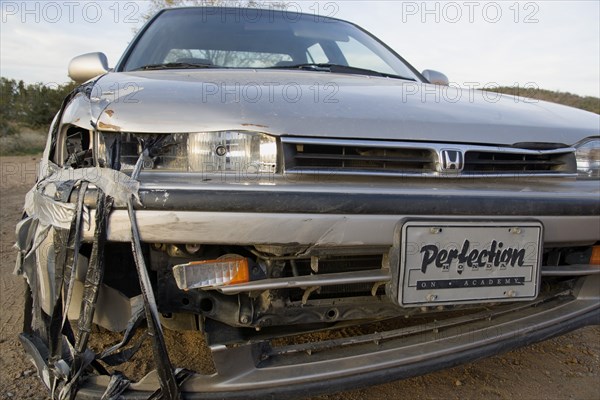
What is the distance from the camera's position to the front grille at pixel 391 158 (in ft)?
5.03

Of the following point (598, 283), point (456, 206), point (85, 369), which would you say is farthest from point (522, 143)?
point (85, 369)

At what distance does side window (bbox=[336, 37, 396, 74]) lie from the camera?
2842 millimetres

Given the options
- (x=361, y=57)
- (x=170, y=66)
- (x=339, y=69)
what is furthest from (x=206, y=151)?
(x=361, y=57)

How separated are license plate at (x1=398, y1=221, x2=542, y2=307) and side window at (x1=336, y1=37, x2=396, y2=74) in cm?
155

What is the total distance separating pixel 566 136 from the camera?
74.2 inches

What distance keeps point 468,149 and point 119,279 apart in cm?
117

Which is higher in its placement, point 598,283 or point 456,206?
point 456,206

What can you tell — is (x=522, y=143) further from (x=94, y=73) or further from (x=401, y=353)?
(x=94, y=73)

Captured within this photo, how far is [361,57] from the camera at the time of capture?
117 inches

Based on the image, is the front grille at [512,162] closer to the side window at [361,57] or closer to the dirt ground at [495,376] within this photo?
the dirt ground at [495,376]

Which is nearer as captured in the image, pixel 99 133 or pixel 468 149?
pixel 99 133

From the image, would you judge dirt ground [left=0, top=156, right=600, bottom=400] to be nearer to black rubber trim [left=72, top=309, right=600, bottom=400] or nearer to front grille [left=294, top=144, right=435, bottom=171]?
black rubber trim [left=72, top=309, right=600, bottom=400]

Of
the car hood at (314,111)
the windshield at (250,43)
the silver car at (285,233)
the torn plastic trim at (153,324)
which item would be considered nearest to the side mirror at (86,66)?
the windshield at (250,43)

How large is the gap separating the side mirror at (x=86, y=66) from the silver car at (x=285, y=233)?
765 millimetres
